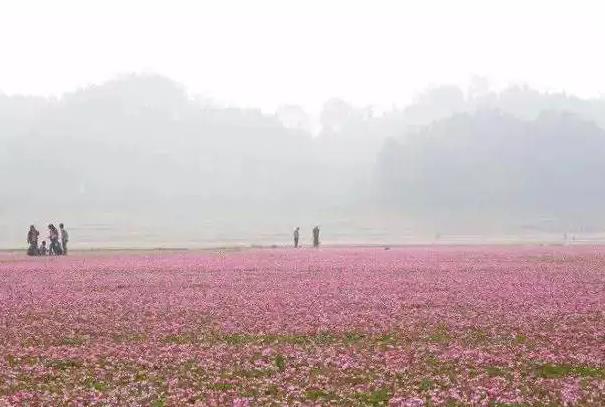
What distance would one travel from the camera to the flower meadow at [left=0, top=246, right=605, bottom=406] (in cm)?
1672

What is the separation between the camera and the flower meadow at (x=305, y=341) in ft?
54.9

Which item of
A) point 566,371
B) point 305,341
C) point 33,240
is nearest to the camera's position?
point 566,371

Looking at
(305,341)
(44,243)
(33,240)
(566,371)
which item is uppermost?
(33,240)

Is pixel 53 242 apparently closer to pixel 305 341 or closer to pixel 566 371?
pixel 305 341

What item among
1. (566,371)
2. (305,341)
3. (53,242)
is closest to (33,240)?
(53,242)

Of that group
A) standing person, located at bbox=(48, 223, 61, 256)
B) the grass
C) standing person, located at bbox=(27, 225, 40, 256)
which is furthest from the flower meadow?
standing person, located at bbox=(48, 223, 61, 256)

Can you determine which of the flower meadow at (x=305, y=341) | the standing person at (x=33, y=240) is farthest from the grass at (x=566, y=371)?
the standing person at (x=33, y=240)

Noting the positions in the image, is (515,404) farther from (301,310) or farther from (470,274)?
(470,274)

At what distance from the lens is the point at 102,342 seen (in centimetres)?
2303

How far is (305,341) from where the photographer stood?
22.8 metres

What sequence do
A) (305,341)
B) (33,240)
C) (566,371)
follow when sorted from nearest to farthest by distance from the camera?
(566,371) < (305,341) < (33,240)

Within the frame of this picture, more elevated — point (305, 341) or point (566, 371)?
point (305, 341)

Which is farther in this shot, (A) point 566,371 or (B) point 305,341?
(B) point 305,341

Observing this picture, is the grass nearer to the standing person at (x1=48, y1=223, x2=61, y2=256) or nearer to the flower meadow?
the flower meadow
